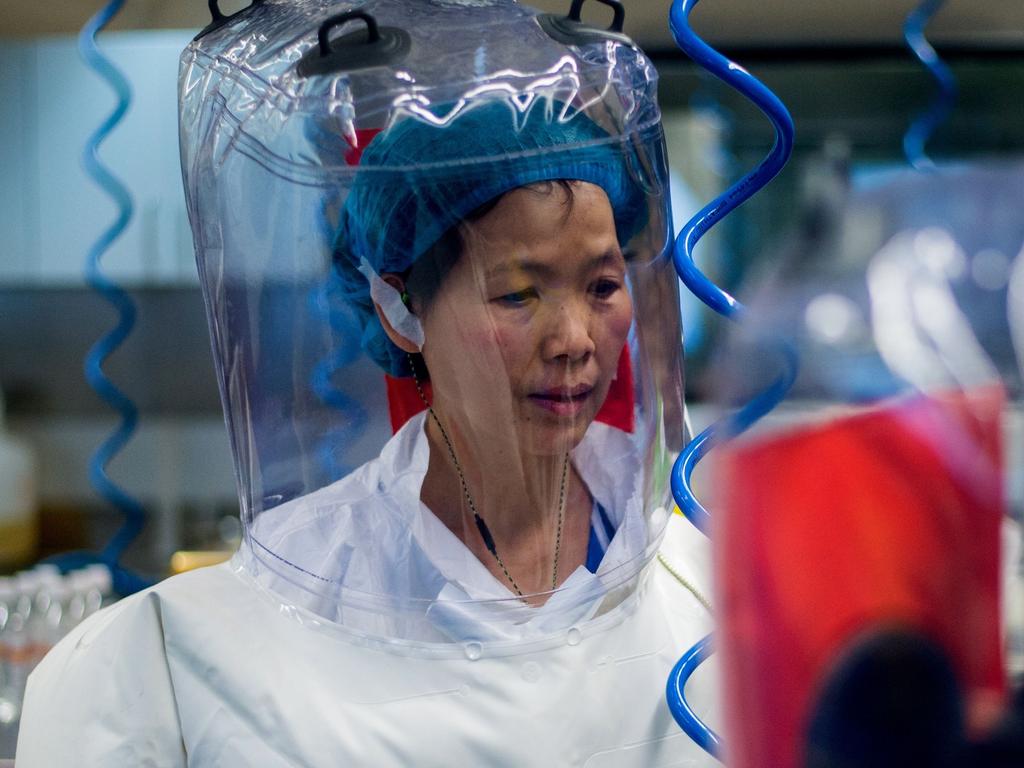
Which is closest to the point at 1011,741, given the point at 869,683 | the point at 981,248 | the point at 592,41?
the point at 869,683

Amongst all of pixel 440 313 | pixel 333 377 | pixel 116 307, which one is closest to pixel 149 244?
pixel 116 307

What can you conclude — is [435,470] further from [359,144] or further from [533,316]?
[359,144]

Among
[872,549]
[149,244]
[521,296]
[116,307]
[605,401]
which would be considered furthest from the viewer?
[149,244]

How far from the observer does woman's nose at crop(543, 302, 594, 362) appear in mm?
858

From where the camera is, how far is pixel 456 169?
0.86 metres

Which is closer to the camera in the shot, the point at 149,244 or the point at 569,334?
the point at 569,334

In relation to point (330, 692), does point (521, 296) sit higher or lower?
higher

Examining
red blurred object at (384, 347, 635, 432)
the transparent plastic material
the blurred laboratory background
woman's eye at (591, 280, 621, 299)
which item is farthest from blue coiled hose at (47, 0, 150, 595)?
the transparent plastic material

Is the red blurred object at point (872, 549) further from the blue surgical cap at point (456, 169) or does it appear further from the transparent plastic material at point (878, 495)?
the blue surgical cap at point (456, 169)

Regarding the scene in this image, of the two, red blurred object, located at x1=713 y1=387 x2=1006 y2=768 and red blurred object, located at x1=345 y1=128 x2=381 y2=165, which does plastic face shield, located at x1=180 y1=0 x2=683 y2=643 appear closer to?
red blurred object, located at x1=345 y1=128 x2=381 y2=165

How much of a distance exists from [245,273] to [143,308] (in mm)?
2502

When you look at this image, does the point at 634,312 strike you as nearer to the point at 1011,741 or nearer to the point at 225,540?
the point at 1011,741

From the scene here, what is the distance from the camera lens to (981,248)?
37 cm

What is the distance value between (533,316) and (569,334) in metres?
0.03
